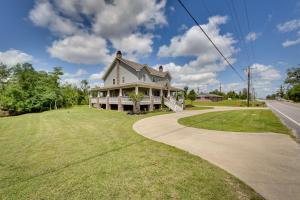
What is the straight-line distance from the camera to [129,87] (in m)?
21.7

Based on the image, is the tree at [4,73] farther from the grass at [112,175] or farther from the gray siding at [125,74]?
the grass at [112,175]

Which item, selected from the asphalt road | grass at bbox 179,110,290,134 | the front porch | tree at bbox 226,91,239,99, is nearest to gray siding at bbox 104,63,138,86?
the front porch

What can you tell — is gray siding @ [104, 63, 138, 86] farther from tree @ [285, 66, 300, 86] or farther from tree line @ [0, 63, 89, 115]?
tree @ [285, 66, 300, 86]

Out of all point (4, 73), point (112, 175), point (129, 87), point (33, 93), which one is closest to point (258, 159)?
point (112, 175)

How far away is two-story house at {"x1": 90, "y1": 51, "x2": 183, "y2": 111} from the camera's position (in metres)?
22.2

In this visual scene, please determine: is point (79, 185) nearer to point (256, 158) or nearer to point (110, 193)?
point (110, 193)

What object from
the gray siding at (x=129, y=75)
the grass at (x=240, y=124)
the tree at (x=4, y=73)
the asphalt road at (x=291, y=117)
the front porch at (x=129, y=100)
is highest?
the tree at (x=4, y=73)

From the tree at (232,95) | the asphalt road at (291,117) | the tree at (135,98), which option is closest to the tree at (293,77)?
the tree at (232,95)

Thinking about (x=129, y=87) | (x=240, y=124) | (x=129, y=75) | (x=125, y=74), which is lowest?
(x=240, y=124)

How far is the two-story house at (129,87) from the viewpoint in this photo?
73.0 feet

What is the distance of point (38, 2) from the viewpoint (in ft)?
35.4

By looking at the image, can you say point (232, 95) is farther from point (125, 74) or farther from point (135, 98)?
point (135, 98)

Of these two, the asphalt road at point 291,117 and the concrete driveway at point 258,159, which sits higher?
the concrete driveway at point 258,159

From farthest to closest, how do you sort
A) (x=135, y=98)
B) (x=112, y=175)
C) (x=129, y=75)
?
1. (x=129, y=75)
2. (x=135, y=98)
3. (x=112, y=175)
